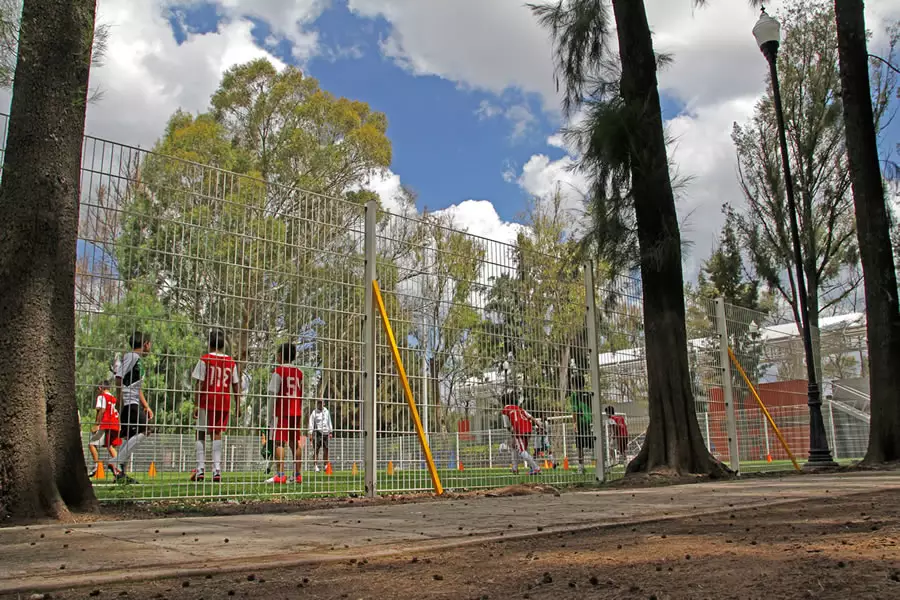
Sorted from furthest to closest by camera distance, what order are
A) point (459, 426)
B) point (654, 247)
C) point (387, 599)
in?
point (654, 247) < point (459, 426) < point (387, 599)

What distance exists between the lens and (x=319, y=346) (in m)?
6.81

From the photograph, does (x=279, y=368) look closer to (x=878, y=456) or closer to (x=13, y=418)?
(x=13, y=418)

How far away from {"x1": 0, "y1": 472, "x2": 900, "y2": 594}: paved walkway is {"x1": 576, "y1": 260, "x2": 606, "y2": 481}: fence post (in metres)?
3.28

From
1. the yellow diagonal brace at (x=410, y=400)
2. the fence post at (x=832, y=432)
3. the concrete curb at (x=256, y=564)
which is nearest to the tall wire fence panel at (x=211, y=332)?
the yellow diagonal brace at (x=410, y=400)

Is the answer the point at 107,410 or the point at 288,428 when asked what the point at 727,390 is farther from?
the point at 107,410

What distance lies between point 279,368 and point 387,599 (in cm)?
429

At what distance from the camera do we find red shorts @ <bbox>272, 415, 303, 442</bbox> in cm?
629

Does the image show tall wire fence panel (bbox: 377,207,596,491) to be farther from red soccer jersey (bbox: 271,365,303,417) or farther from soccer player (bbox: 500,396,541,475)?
red soccer jersey (bbox: 271,365,303,417)

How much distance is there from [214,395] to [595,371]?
5.32 metres

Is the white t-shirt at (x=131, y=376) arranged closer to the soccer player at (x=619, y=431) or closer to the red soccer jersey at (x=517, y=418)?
the red soccer jersey at (x=517, y=418)

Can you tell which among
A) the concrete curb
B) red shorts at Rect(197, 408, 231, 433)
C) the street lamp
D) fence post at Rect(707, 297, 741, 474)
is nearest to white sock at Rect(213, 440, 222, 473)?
red shorts at Rect(197, 408, 231, 433)

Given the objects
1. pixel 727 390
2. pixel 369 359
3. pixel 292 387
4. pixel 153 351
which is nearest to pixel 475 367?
pixel 369 359

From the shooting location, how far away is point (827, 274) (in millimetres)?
22000

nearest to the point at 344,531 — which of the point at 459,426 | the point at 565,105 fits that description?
the point at 459,426
